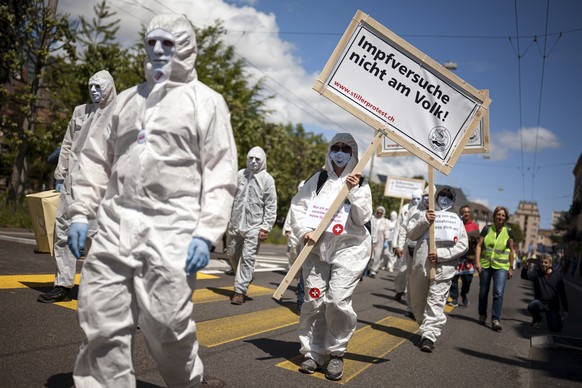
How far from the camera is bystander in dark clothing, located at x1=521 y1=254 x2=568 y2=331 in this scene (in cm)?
978

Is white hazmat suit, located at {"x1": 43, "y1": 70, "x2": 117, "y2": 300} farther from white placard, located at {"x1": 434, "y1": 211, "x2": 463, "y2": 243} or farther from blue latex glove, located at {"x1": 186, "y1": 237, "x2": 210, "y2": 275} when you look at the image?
white placard, located at {"x1": 434, "y1": 211, "x2": 463, "y2": 243}

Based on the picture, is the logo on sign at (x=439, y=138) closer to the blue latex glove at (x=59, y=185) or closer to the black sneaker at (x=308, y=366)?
the black sneaker at (x=308, y=366)

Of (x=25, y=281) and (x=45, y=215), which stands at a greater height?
(x=45, y=215)

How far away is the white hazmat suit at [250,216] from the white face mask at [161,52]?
465 cm

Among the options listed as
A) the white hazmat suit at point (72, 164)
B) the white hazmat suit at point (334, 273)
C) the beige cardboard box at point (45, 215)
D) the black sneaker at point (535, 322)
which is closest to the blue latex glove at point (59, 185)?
the beige cardboard box at point (45, 215)

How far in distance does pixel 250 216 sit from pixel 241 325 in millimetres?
1908

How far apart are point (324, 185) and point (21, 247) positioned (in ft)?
23.5

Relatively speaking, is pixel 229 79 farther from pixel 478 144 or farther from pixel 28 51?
pixel 478 144

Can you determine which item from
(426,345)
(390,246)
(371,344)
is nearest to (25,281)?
(371,344)

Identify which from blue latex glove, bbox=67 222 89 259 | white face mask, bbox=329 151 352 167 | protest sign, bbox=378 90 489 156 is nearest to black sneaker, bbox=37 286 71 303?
blue latex glove, bbox=67 222 89 259

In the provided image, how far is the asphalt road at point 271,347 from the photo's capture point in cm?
416

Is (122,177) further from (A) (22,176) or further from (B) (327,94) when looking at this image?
(A) (22,176)

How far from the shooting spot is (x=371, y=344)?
637 cm

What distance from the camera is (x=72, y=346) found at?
14.3 ft
